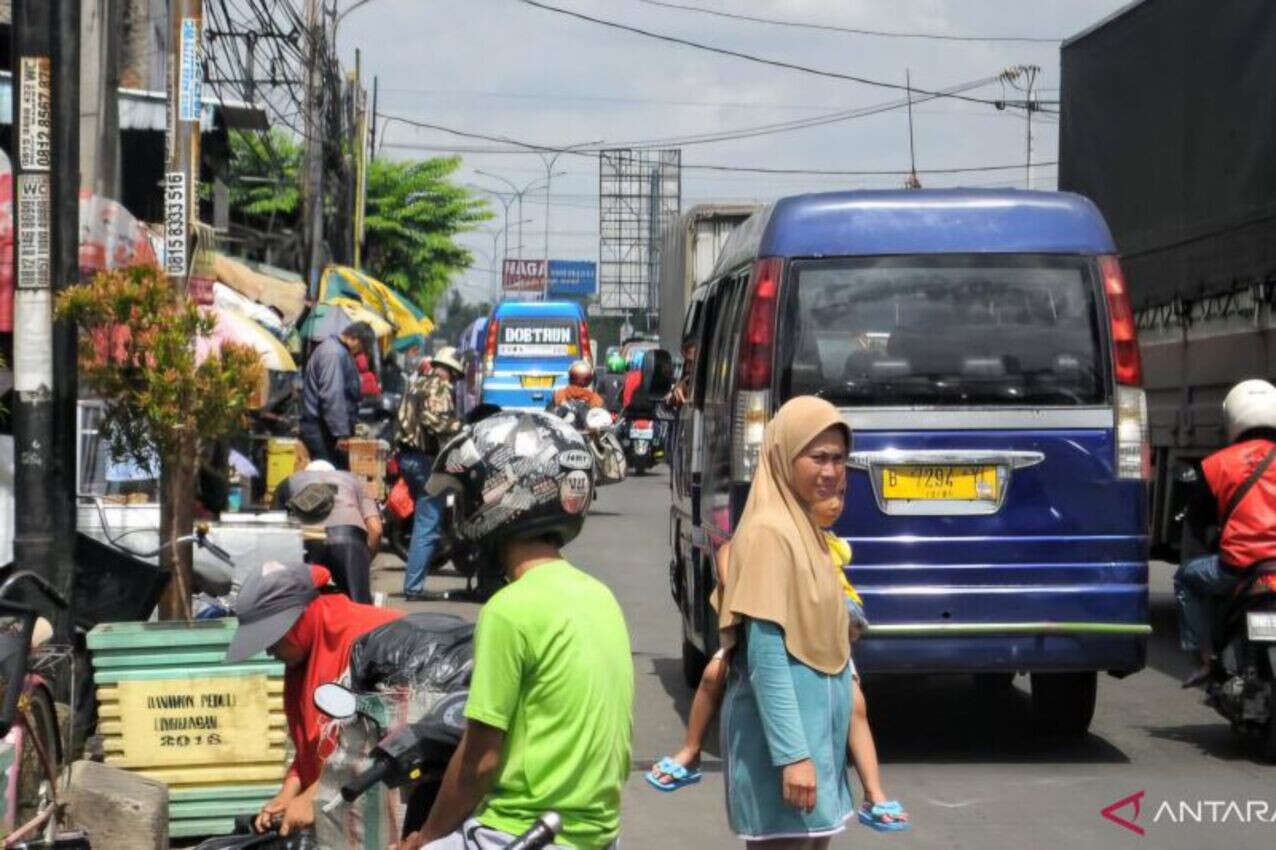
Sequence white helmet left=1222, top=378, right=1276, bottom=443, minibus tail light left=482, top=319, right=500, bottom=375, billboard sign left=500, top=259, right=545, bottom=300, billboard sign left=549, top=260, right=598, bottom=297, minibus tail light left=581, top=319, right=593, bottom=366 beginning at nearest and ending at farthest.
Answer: white helmet left=1222, top=378, right=1276, bottom=443, minibus tail light left=581, top=319, right=593, bottom=366, minibus tail light left=482, top=319, right=500, bottom=375, billboard sign left=500, top=259, right=545, bottom=300, billboard sign left=549, top=260, right=598, bottom=297

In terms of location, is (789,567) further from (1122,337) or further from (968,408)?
(1122,337)

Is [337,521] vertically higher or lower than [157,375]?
lower

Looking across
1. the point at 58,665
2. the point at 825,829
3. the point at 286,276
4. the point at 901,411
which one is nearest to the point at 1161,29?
the point at 901,411

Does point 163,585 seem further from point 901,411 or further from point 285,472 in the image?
point 285,472

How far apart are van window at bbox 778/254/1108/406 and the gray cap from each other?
3714mm

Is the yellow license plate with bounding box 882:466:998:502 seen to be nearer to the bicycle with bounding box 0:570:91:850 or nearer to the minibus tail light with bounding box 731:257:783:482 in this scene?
the minibus tail light with bounding box 731:257:783:482

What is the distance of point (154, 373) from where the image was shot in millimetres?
8602

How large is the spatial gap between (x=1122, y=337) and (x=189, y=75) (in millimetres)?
4909

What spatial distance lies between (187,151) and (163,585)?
2.52 meters

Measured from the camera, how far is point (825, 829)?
4637 mm

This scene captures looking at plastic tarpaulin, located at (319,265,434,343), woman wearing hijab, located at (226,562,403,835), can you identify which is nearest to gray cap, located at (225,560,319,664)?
woman wearing hijab, located at (226,562,403,835)

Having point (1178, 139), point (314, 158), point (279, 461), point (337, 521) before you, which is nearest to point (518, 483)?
point (337, 521)

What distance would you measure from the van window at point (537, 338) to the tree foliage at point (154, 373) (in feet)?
83.8

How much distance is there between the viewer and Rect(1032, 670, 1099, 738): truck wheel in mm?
9125
